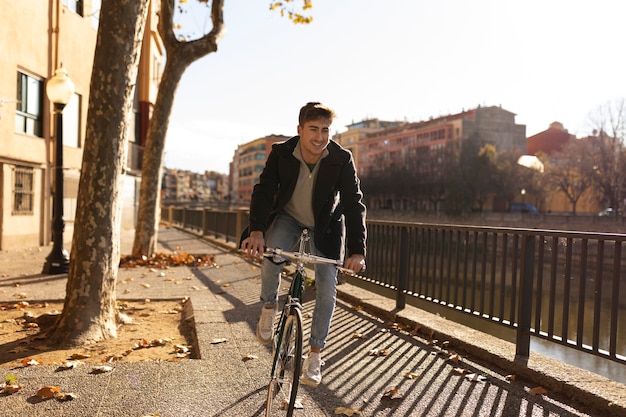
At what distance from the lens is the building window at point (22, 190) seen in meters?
16.4

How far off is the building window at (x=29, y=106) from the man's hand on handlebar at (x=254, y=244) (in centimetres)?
1516

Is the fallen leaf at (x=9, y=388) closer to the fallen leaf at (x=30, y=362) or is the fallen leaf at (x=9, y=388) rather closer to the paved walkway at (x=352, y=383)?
the paved walkway at (x=352, y=383)

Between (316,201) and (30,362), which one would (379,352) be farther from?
(30,362)

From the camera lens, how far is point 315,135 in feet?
11.2

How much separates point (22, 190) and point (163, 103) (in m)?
6.93

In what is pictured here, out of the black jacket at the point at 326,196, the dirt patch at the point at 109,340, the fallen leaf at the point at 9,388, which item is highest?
the black jacket at the point at 326,196

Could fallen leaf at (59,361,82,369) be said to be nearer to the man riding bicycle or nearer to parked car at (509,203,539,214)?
the man riding bicycle

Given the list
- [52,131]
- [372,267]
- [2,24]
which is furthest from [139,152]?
[372,267]

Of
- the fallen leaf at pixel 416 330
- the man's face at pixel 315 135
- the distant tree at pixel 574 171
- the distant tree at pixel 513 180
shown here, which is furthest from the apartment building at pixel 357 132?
the man's face at pixel 315 135

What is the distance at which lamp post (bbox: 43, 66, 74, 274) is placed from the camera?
1066cm

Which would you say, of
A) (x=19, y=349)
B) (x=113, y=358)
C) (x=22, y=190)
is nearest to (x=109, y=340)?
(x=113, y=358)

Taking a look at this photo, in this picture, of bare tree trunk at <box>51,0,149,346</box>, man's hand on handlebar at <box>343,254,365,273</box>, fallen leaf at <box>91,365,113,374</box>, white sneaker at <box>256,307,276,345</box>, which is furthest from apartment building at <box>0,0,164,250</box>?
man's hand on handlebar at <box>343,254,365,273</box>

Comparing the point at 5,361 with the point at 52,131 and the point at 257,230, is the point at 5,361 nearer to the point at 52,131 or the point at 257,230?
the point at 257,230

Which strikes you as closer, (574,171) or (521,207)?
(574,171)
